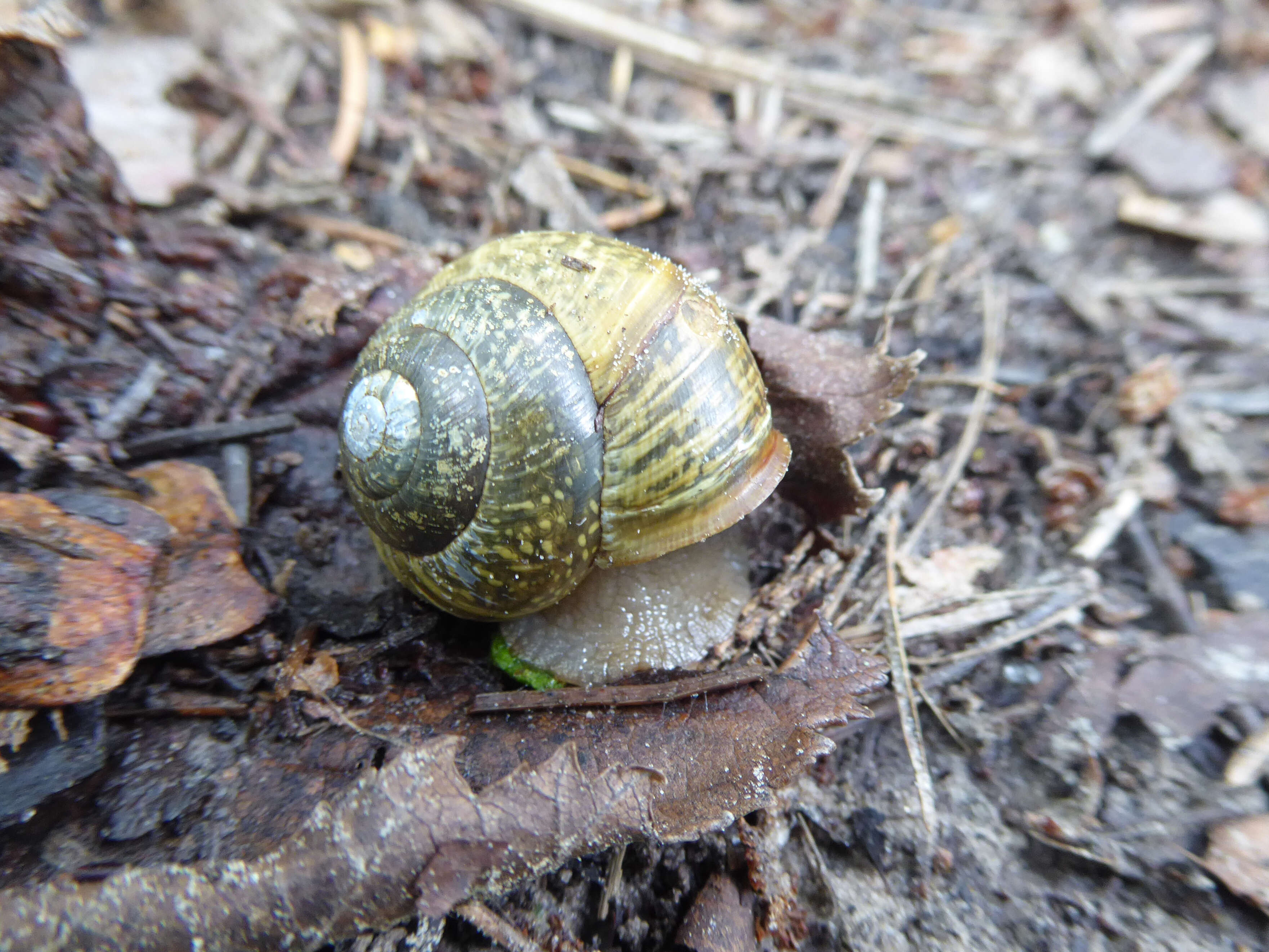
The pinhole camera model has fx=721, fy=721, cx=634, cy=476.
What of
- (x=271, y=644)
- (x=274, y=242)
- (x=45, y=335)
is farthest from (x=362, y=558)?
(x=274, y=242)

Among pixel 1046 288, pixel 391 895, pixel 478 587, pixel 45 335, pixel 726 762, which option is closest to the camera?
pixel 391 895

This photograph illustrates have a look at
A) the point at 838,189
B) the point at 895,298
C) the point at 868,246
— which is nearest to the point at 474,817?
the point at 895,298

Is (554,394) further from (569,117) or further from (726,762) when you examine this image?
(569,117)

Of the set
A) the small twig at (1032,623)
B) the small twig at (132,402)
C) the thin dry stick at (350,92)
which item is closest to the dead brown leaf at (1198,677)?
the small twig at (1032,623)

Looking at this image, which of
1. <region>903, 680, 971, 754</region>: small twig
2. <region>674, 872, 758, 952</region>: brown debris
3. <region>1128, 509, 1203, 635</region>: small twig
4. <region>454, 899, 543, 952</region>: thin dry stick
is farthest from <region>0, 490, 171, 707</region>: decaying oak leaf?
<region>1128, 509, 1203, 635</region>: small twig

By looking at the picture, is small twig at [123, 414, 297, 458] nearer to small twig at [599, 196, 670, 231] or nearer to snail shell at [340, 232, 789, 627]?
snail shell at [340, 232, 789, 627]

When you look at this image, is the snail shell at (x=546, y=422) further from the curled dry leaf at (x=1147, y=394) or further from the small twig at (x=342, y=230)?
the curled dry leaf at (x=1147, y=394)

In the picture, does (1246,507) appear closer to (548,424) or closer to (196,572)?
(548,424)

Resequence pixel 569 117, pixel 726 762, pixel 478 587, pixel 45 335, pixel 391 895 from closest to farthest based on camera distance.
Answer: pixel 391 895, pixel 726 762, pixel 478 587, pixel 45 335, pixel 569 117
